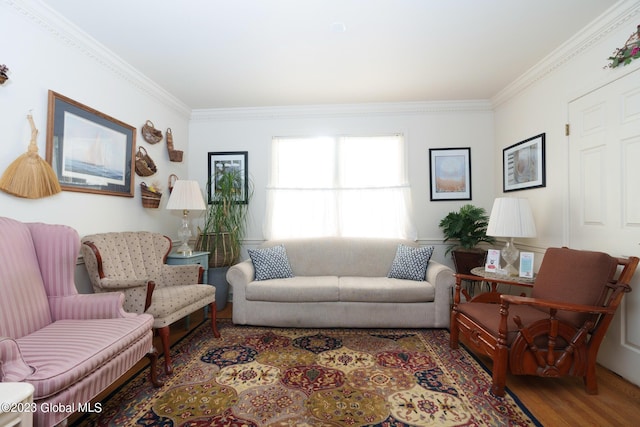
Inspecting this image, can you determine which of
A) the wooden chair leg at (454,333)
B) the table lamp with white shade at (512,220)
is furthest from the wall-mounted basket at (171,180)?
the table lamp with white shade at (512,220)

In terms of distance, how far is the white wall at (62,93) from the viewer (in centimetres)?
191

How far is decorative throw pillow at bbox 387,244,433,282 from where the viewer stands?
125 inches

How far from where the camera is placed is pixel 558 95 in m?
2.68

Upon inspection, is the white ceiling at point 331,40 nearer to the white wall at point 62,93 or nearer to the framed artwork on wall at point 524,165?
the white wall at point 62,93

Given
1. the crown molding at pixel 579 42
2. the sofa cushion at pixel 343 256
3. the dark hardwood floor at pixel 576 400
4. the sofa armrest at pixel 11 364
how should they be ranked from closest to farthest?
the sofa armrest at pixel 11 364 → the dark hardwood floor at pixel 576 400 → the crown molding at pixel 579 42 → the sofa cushion at pixel 343 256

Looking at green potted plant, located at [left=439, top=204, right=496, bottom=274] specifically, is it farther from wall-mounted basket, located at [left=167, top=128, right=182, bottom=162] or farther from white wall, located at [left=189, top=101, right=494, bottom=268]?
wall-mounted basket, located at [left=167, top=128, right=182, bottom=162]

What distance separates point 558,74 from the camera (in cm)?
268

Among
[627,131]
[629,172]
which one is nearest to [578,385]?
[629,172]

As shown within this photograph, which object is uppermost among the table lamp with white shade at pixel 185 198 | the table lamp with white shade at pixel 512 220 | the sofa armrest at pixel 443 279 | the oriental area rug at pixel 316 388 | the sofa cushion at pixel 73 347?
the table lamp with white shade at pixel 185 198

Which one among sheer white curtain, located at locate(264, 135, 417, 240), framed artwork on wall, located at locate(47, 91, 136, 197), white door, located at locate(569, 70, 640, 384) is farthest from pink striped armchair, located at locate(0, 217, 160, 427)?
Answer: white door, located at locate(569, 70, 640, 384)

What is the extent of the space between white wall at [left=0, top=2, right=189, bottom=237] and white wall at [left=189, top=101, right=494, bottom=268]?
0.95m

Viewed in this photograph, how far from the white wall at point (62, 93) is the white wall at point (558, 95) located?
13.0 feet

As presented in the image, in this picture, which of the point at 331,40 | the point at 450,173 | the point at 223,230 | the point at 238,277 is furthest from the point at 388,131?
the point at 238,277

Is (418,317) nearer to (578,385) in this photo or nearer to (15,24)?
(578,385)
